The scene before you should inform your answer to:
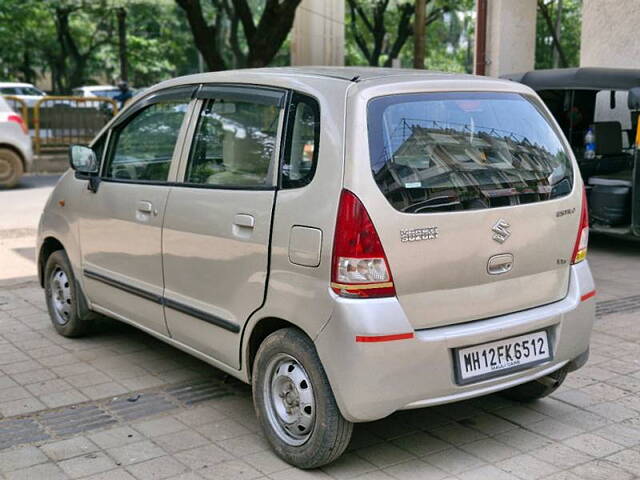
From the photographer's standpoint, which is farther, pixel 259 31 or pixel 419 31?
pixel 419 31

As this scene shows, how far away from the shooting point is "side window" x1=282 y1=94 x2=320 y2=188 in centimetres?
375

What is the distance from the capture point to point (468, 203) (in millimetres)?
3715

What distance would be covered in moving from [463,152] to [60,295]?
10.9ft

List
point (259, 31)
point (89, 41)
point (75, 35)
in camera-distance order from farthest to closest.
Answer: point (89, 41), point (75, 35), point (259, 31)

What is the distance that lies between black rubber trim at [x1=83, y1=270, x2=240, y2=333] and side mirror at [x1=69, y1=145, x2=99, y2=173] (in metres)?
0.64

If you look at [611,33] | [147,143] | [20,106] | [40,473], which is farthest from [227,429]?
[20,106]

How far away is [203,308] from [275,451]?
0.82 metres

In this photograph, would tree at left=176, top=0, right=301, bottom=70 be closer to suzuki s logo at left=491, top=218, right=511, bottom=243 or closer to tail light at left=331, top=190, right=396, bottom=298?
suzuki s logo at left=491, top=218, right=511, bottom=243

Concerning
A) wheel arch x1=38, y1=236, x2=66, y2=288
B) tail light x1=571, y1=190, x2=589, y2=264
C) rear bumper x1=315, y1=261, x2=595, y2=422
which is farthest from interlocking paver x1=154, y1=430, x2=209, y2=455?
wheel arch x1=38, y1=236, x2=66, y2=288

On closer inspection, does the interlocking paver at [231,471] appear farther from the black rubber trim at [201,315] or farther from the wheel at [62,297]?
the wheel at [62,297]

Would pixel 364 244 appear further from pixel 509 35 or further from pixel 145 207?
pixel 509 35

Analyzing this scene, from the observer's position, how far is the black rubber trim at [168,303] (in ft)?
13.6

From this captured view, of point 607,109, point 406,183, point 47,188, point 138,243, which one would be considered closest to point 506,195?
point 406,183

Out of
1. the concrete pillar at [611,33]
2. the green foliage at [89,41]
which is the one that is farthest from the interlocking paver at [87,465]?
the green foliage at [89,41]
